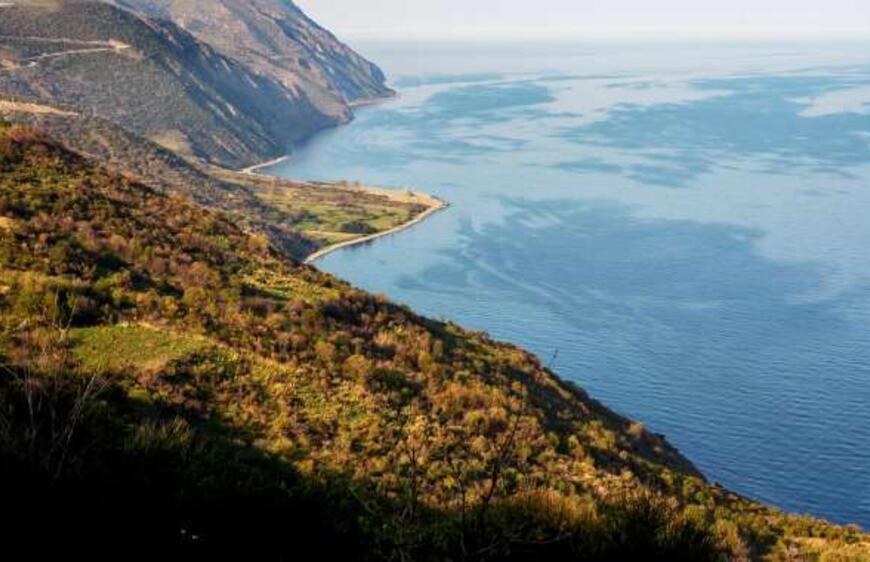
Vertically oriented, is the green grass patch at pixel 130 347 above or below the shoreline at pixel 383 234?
above

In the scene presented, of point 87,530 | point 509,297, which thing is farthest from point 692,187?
point 87,530

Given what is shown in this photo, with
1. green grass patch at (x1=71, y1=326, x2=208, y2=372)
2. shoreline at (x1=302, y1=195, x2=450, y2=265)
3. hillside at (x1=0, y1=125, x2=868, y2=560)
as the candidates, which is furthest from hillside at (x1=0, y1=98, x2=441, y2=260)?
green grass patch at (x1=71, y1=326, x2=208, y2=372)

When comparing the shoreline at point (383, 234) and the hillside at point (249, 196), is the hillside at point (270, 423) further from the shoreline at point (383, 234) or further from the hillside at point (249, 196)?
the hillside at point (249, 196)

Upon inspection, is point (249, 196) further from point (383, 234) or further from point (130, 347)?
point (130, 347)

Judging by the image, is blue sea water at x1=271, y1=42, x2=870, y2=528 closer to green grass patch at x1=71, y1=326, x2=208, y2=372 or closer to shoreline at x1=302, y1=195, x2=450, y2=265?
shoreline at x1=302, y1=195, x2=450, y2=265

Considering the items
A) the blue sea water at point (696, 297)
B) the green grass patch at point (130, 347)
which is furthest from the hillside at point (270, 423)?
the blue sea water at point (696, 297)

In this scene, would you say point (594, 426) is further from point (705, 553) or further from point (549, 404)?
point (705, 553)
